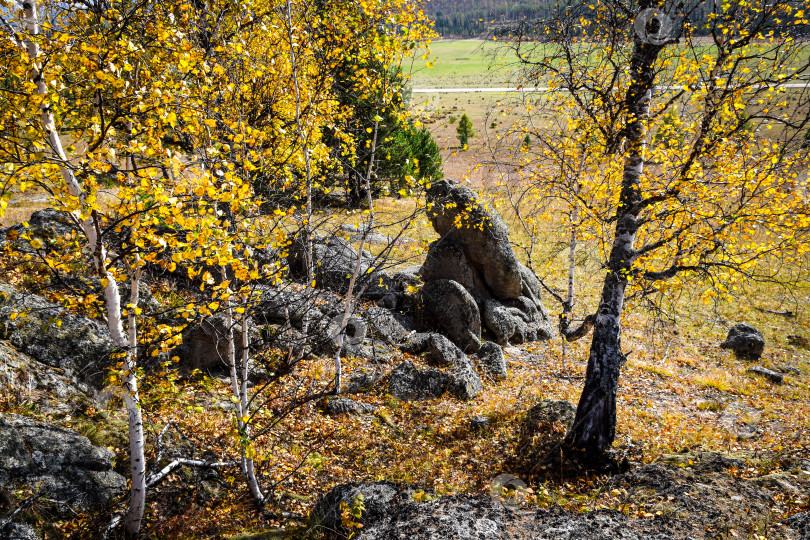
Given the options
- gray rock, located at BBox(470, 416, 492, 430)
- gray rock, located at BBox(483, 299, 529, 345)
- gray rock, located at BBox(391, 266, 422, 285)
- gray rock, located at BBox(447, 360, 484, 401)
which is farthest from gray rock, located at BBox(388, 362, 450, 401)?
gray rock, located at BBox(391, 266, 422, 285)

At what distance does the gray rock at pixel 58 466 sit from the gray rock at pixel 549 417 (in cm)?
753

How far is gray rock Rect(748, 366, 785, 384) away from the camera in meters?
14.5

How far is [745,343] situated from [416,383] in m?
14.0

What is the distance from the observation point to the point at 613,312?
316 inches

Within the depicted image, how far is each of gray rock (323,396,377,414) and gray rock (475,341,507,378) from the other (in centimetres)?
462

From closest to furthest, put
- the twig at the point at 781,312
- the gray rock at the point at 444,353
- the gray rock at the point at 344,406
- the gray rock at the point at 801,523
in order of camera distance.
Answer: the gray rock at the point at 801,523 < the gray rock at the point at 344,406 < the gray rock at the point at 444,353 < the twig at the point at 781,312

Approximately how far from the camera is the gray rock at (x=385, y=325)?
14133 millimetres

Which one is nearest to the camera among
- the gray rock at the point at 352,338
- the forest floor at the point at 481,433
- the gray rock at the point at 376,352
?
the forest floor at the point at 481,433

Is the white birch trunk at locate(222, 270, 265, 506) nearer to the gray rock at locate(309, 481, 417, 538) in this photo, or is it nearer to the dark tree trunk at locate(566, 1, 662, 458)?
the gray rock at locate(309, 481, 417, 538)

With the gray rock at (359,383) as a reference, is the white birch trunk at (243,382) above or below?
above

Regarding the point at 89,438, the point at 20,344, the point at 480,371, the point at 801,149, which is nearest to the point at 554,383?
the point at 480,371

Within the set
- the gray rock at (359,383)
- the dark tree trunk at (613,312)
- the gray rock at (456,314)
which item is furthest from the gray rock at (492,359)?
the dark tree trunk at (613,312)

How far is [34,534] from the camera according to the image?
15.6ft

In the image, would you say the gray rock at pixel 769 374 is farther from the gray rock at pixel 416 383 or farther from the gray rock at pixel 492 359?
the gray rock at pixel 416 383
